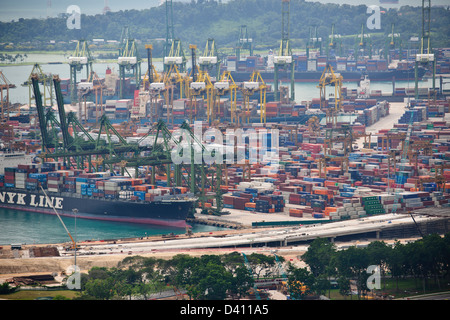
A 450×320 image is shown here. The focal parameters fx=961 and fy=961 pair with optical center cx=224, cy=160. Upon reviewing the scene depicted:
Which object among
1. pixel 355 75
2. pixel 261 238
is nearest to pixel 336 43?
pixel 355 75

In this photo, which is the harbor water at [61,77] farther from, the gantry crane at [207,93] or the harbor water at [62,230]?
the harbor water at [62,230]

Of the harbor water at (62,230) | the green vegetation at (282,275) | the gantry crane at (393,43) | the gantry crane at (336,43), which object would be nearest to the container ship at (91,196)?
the harbor water at (62,230)

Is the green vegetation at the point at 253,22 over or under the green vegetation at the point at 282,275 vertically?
over

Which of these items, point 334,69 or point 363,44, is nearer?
point 334,69

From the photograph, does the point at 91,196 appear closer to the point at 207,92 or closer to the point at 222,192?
the point at 222,192

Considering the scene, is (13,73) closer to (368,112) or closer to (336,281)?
(368,112)

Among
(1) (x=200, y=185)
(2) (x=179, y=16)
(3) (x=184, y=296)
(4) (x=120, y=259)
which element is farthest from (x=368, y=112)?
(2) (x=179, y=16)
